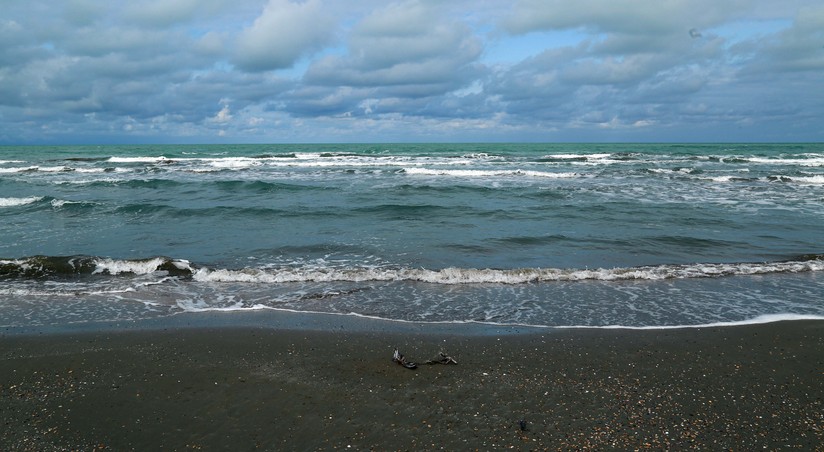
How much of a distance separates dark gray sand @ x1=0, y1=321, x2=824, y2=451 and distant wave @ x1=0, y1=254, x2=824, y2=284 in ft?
9.15

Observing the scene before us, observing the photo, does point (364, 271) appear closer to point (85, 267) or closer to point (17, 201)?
point (85, 267)

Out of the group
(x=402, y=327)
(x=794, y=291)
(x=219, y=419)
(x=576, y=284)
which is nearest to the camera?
(x=219, y=419)

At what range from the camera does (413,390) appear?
500 cm

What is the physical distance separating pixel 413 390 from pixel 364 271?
5106 mm

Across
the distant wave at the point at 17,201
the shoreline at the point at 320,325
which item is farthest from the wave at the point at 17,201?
the shoreline at the point at 320,325

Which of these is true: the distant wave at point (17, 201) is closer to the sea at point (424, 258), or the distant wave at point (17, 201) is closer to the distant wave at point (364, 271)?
the sea at point (424, 258)

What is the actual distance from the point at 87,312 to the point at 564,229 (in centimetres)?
1196

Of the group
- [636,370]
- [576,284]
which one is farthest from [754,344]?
[576,284]

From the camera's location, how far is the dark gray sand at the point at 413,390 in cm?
420

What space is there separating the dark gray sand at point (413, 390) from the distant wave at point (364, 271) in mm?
2790

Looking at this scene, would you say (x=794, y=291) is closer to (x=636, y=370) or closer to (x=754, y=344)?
(x=754, y=344)

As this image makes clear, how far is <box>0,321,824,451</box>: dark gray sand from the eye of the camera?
165 inches

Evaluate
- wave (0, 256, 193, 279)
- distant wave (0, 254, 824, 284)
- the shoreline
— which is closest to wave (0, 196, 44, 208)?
wave (0, 256, 193, 279)

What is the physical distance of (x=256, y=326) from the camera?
22.9ft
